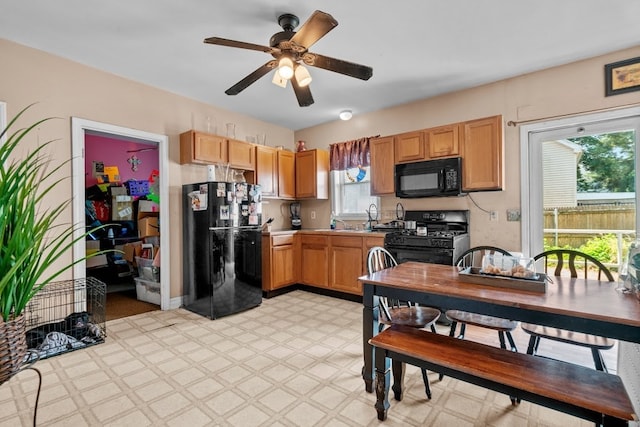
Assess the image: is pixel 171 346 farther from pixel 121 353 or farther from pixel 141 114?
pixel 141 114

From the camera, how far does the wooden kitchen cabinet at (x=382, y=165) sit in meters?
3.86

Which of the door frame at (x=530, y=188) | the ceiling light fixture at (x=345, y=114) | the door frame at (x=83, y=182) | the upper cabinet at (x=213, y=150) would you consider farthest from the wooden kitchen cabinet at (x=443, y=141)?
the door frame at (x=83, y=182)

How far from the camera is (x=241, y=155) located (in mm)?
4070

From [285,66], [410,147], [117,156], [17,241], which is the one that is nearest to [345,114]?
[410,147]

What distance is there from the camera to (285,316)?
3.38m

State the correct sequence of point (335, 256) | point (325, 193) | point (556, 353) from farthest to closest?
point (325, 193) → point (335, 256) → point (556, 353)

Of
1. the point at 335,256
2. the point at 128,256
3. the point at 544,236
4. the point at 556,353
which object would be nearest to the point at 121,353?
the point at 335,256

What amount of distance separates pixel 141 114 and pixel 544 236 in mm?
4599

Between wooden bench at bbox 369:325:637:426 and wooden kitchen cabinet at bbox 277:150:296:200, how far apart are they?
3148 mm

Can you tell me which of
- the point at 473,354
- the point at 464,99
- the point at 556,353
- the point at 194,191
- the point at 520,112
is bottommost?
the point at 556,353

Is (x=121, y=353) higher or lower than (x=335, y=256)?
lower

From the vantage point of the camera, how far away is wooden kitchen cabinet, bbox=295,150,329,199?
4609mm

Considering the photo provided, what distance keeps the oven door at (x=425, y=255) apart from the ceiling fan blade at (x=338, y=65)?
73.2 inches

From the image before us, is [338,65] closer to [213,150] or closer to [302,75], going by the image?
[302,75]
